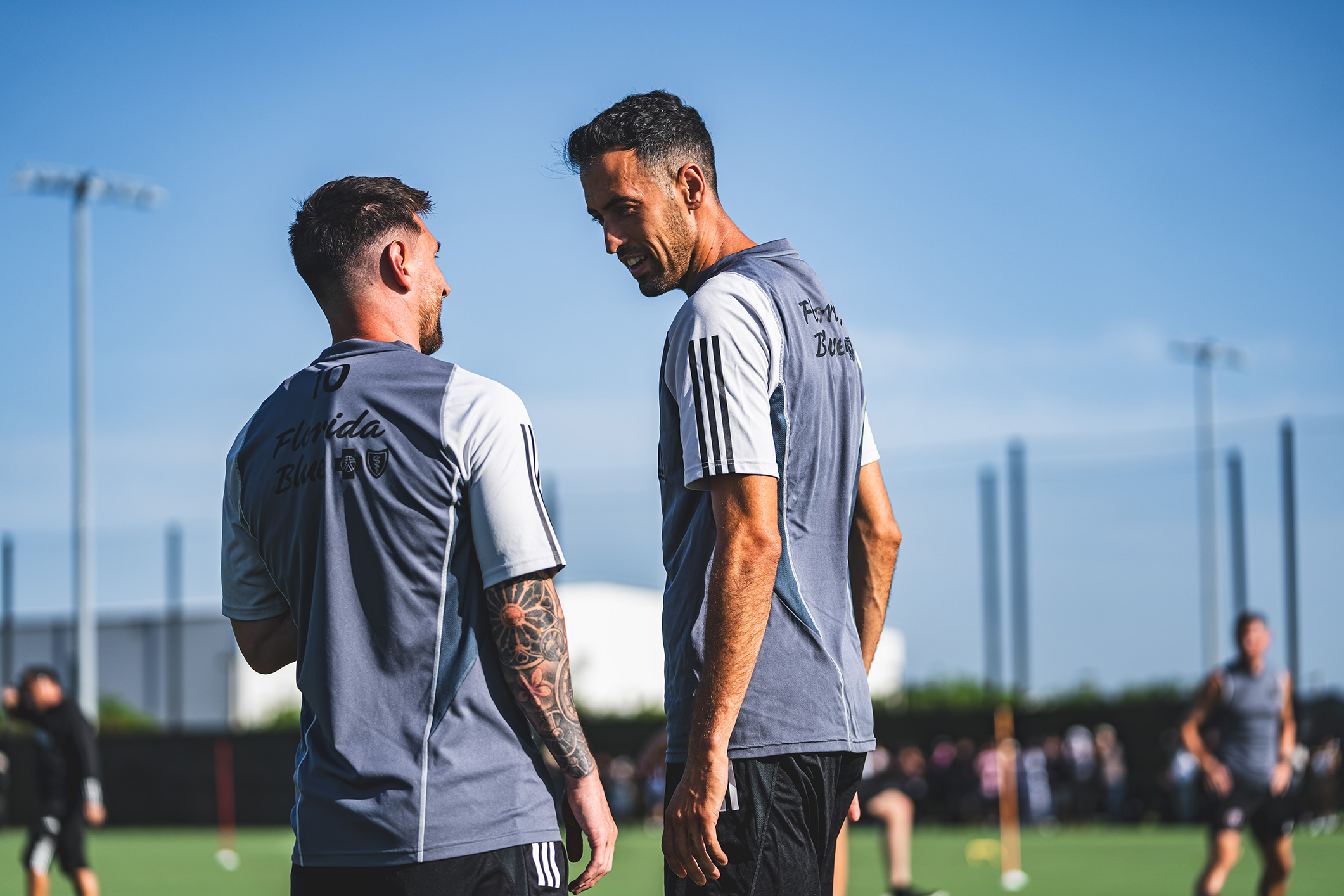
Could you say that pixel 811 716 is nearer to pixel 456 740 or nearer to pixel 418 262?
pixel 456 740

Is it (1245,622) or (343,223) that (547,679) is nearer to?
(343,223)

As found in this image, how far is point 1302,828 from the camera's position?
21.0 m

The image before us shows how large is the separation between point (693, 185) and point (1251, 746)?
24.3 ft

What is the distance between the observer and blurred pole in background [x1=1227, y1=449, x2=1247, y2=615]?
24953 millimetres

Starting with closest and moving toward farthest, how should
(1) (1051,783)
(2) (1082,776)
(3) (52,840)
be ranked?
(3) (52,840), (2) (1082,776), (1) (1051,783)

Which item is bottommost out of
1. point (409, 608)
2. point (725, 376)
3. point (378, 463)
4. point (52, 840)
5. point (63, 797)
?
point (52, 840)

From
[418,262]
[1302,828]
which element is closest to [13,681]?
[1302,828]

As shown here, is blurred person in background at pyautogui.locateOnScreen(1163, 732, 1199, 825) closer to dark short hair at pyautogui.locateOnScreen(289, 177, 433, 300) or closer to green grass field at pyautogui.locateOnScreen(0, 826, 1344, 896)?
green grass field at pyautogui.locateOnScreen(0, 826, 1344, 896)

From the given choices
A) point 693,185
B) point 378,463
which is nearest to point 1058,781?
point 693,185

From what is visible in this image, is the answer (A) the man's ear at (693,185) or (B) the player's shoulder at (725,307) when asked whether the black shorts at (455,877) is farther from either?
(A) the man's ear at (693,185)

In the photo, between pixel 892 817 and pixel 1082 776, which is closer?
pixel 892 817

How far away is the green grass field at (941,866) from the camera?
12.4 m

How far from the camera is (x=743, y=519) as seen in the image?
2.65 metres

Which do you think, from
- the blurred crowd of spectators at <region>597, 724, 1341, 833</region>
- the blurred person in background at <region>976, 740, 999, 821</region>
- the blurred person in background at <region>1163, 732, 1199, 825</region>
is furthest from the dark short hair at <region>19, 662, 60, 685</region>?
the blurred person in background at <region>1163, 732, 1199, 825</region>
